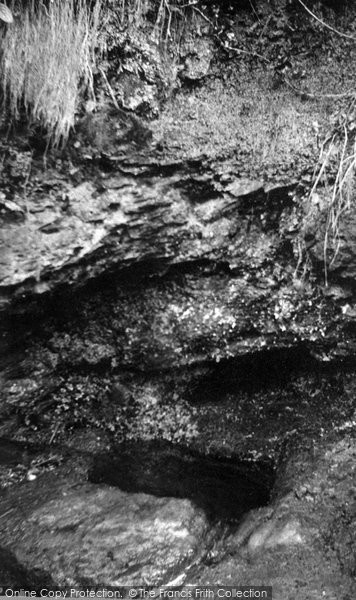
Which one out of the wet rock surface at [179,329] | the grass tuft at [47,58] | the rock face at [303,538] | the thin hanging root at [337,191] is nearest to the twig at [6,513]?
the wet rock surface at [179,329]

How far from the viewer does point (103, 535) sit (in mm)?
2168

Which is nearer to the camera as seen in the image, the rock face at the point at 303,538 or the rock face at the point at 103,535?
the rock face at the point at 303,538

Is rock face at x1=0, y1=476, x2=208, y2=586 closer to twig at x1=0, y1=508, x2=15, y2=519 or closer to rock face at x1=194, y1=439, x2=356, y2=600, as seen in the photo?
twig at x1=0, y1=508, x2=15, y2=519

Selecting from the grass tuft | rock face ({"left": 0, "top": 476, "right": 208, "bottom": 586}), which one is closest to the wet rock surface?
rock face ({"left": 0, "top": 476, "right": 208, "bottom": 586})

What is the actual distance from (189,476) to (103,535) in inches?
21.4

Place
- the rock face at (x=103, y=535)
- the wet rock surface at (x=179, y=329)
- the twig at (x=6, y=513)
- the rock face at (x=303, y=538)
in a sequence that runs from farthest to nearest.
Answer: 1. the twig at (x=6, y=513)
2. the wet rock surface at (x=179, y=329)
3. the rock face at (x=103, y=535)
4. the rock face at (x=303, y=538)

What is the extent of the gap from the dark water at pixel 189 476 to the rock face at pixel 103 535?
0.37 feet

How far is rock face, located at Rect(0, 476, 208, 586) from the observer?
6.73 feet

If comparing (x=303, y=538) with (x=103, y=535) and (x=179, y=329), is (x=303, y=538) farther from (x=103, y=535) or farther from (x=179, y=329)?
(x=179, y=329)

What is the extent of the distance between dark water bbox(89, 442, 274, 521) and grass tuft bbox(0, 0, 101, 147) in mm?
1699

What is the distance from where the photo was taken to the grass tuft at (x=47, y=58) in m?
2.14

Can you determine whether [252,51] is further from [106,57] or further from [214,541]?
[214,541]

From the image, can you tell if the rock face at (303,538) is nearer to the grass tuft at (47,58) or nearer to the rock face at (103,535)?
the rock face at (103,535)

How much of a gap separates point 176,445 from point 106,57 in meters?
2.04
